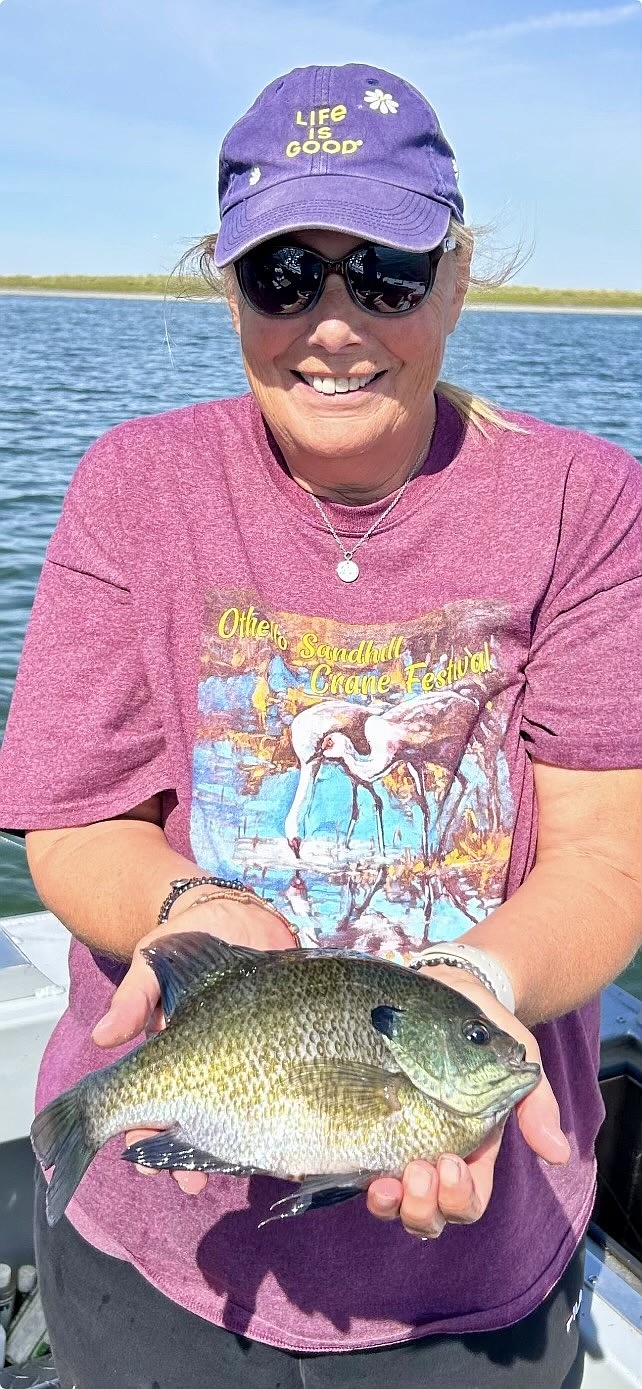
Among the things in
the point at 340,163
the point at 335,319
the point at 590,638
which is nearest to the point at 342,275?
the point at 335,319

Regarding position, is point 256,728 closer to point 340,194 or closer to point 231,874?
point 231,874

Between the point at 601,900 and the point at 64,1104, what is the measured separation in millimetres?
970

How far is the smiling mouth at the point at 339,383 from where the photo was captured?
224 centimetres

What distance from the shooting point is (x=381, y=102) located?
2.17 m

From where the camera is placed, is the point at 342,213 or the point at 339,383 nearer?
the point at 342,213

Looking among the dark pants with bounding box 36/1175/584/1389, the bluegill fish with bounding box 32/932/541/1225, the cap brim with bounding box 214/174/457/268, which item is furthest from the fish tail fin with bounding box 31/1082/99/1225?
the cap brim with bounding box 214/174/457/268

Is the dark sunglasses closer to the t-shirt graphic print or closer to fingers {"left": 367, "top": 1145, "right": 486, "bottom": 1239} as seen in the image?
the t-shirt graphic print

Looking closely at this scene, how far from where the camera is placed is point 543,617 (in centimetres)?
232

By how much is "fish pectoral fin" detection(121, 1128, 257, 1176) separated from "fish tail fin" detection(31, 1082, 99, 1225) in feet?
0.30

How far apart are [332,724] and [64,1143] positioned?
829 millimetres

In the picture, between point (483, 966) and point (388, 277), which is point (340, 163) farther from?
point (483, 966)

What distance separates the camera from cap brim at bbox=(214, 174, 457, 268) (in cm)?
210

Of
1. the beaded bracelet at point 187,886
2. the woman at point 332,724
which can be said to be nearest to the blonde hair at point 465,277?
the woman at point 332,724

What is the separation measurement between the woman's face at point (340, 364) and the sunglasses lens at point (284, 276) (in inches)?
0.8
